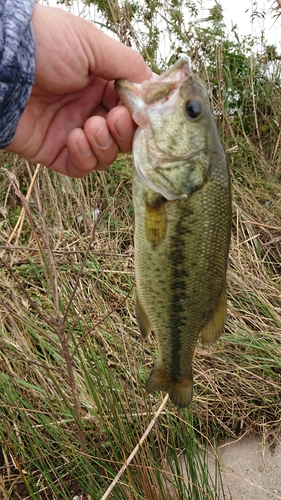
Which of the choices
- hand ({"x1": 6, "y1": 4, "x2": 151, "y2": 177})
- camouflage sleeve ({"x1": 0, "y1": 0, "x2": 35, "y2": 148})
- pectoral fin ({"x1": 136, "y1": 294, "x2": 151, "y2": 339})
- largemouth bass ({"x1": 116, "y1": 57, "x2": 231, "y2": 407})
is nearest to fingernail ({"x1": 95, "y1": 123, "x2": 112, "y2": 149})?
hand ({"x1": 6, "y1": 4, "x2": 151, "y2": 177})

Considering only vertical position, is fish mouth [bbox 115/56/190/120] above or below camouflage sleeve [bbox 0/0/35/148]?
below

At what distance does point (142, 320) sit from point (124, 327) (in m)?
1.58

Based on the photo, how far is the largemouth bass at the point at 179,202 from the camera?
1381 millimetres

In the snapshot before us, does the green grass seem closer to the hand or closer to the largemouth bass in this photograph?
the hand

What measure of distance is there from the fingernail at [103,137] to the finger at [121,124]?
Result: 0.05ft

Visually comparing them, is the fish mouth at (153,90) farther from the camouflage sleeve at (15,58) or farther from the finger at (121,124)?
the camouflage sleeve at (15,58)

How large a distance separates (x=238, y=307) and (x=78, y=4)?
259cm

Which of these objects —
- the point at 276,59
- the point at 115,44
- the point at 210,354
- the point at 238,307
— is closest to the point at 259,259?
the point at 238,307

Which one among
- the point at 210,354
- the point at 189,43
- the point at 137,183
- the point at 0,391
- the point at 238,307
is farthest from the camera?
the point at 189,43

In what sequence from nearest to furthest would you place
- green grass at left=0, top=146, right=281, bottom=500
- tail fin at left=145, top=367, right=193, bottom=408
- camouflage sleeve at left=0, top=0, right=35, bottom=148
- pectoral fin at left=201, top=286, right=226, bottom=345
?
1. camouflage sleeve at left=0, top=0, right=35, bottom=148
2. pectoral fin at left=201, top=286, right=226, bottom=345
3. tail fin at left=145, top=367, right=193, bottom=408
4. green grass at left=0, top=146, right=281, bottom=500

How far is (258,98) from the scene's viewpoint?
4855 mm

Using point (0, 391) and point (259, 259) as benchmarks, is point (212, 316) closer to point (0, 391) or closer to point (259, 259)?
point (0, 391)

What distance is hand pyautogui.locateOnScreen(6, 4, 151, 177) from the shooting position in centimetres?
155

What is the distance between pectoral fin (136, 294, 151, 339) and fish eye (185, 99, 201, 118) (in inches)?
22.8
